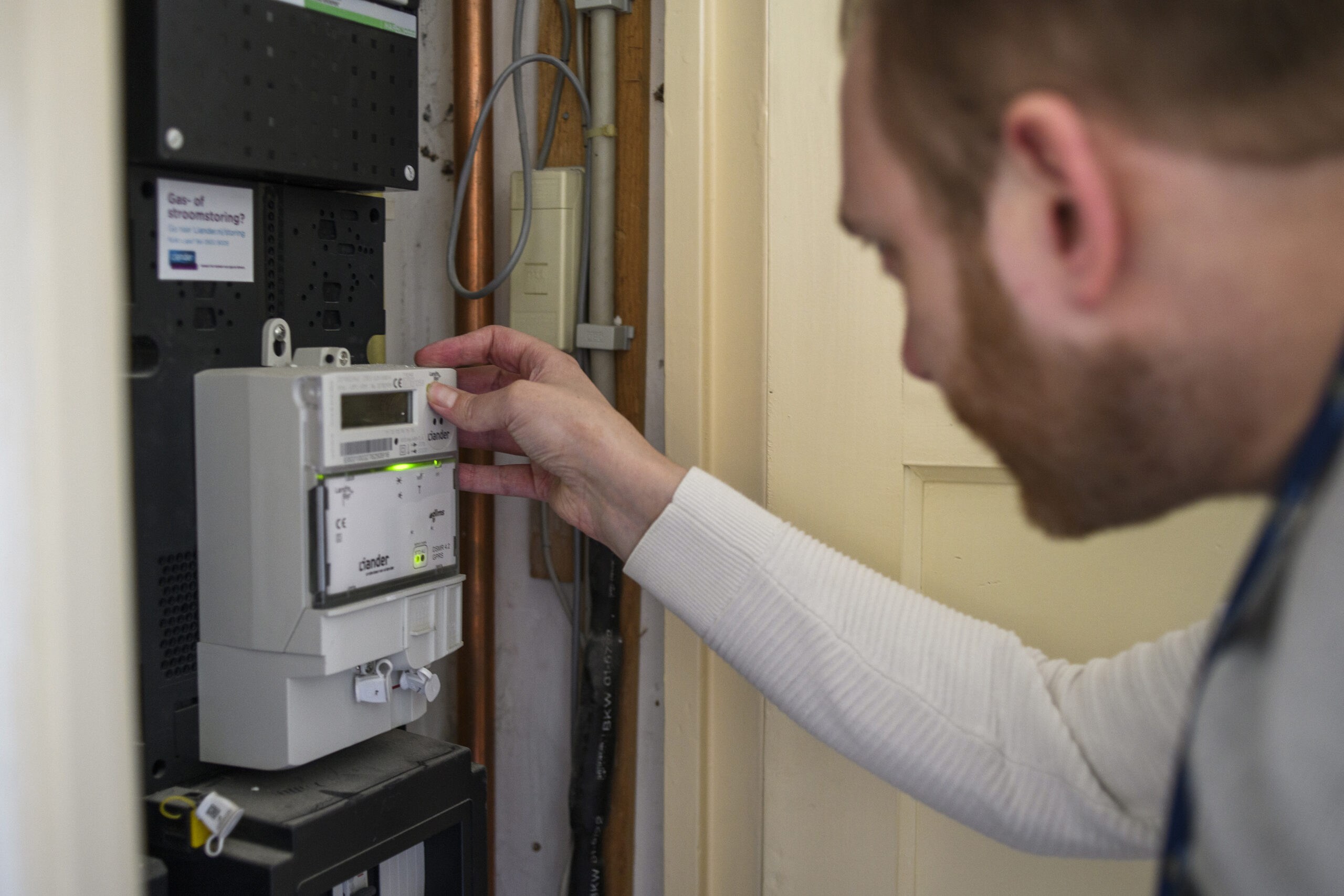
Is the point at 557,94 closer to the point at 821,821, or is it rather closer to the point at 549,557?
the point at 549,557

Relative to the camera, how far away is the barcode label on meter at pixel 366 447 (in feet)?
2.83

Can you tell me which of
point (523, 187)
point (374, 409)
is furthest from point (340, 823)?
point (523, 187)

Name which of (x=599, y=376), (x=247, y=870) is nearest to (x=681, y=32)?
(x=599, y=376)

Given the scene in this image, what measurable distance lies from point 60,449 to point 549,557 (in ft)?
2.89

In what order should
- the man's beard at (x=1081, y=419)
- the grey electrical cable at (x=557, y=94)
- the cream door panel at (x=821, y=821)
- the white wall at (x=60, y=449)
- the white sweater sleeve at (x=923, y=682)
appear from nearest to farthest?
the white wall at (x=60, y=449)
the man's beard at (x=1081, y=419)
the white sweater sleeve at (x=923, y=682)
the cream door panel at (x=821, y=821)
the grey electrical cable at (x=557, y=94)

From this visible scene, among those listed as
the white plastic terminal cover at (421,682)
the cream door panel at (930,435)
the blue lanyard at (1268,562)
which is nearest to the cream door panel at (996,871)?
the cream door panel at (930,435)

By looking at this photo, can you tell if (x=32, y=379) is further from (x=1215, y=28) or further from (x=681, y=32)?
(x=681, y=32)

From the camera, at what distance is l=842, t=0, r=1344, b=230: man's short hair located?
1.35ft

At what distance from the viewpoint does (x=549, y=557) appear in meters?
1.25

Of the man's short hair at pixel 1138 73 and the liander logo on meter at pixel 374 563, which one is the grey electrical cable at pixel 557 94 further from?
the man's short hair at pixel 1138 73

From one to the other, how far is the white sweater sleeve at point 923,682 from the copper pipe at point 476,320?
0.46 m

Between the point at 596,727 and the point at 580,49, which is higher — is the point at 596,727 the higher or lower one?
the lower one

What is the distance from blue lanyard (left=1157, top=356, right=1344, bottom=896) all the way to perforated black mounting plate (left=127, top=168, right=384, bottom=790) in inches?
31.4

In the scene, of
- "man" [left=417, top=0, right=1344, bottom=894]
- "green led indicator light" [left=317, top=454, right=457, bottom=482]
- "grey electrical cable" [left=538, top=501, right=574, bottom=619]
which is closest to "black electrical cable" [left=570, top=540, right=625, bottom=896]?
"grey electrical cable" [left=538, top=501, right=574, bottom=619]
